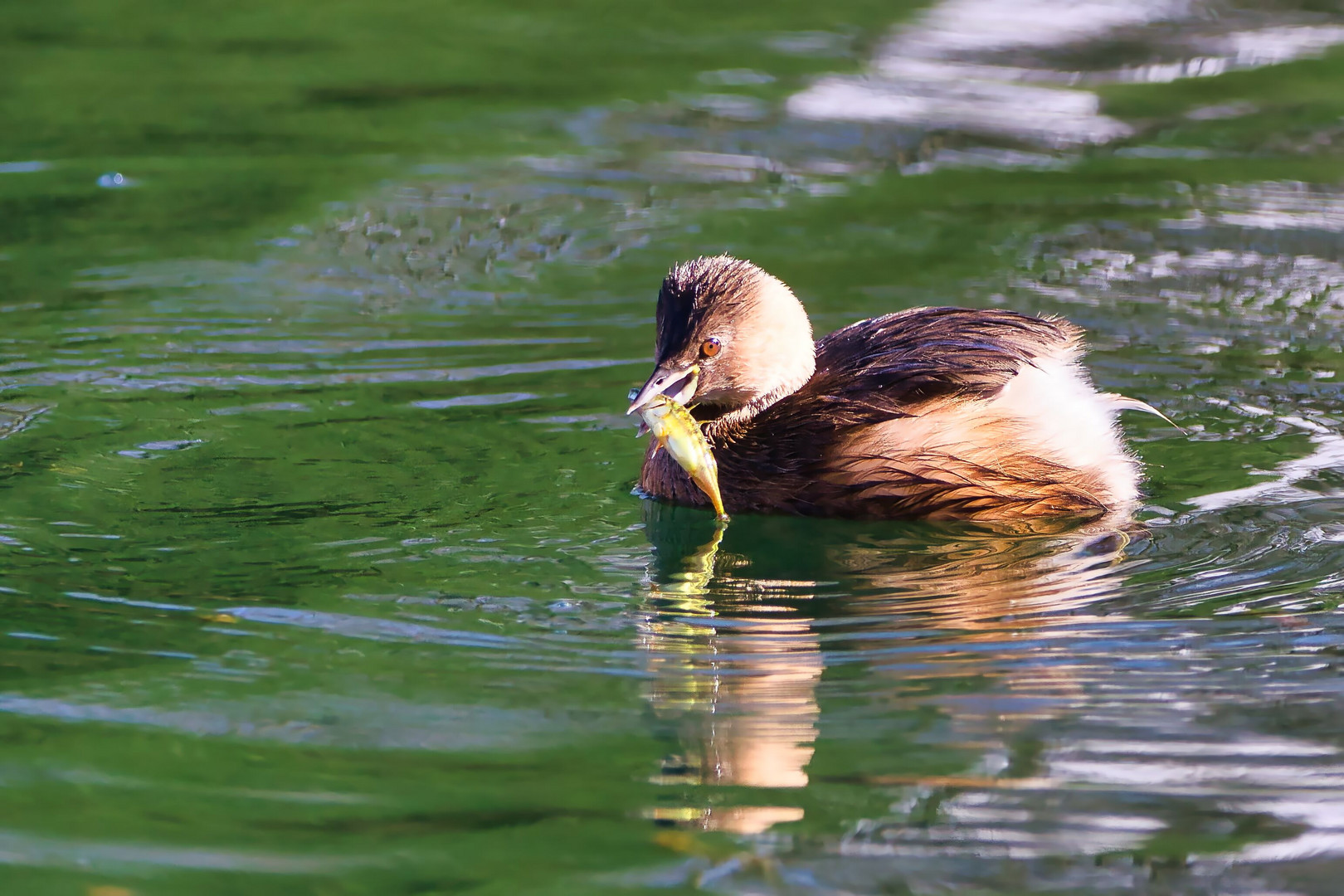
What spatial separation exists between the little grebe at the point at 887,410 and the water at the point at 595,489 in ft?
0.47

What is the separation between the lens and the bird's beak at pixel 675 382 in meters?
5.30

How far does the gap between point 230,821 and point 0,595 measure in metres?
1.49

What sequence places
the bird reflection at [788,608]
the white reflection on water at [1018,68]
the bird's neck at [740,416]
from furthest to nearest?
the white reflection on water at [1018,68]
the bird's neck at [740,416]
the bird reflection at [788,608]

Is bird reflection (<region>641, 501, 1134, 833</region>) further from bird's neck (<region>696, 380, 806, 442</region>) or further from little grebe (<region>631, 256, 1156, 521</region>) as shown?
bird's neck (<region>696, 380, 806, 442</region>)

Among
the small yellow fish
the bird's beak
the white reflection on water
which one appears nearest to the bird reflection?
the small yellow fish

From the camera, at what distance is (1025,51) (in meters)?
11.6

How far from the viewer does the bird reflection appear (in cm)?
359

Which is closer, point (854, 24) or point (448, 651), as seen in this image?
point (448, 651)

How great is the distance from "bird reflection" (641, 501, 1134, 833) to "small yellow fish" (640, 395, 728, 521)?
189 mm

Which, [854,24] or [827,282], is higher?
[854,24]

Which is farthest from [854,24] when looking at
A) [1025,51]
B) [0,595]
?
[0,595]

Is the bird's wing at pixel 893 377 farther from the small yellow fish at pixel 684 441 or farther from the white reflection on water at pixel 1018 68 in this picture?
the white reflection on water at pixel 1018 68

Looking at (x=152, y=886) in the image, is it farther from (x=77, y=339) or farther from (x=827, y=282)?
(x=827, y=282)

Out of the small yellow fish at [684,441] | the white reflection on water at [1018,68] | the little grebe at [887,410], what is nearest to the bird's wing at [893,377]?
the little grebe at [887,410]
